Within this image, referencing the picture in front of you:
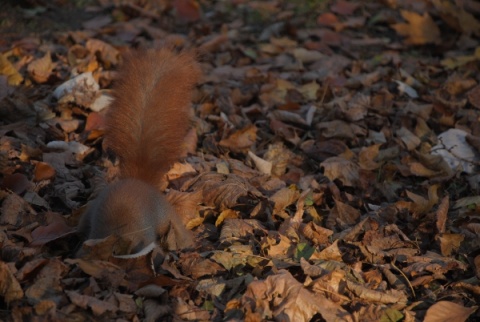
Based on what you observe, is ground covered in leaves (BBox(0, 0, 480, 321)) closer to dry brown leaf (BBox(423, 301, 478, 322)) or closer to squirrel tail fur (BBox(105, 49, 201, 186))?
dry brown leaf (BBox(423, 301, 478, 322))

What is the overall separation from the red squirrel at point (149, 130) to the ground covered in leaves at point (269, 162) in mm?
160

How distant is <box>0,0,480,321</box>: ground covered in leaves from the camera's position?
275 centimetres

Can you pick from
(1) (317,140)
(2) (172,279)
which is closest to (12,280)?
(2) (172,279)

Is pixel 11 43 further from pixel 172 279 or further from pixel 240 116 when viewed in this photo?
pixel 172 279

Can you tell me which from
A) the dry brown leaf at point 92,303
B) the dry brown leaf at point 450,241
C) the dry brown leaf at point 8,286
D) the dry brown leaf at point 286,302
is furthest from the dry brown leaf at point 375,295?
the dry brown leaf at point 8,286

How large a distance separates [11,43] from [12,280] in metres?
2.70

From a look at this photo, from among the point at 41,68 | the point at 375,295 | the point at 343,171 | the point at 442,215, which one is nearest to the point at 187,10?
the point at 41,68

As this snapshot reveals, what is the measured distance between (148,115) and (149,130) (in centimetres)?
7

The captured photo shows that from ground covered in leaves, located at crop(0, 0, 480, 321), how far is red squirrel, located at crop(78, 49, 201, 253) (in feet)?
0.52

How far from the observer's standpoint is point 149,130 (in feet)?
10.5

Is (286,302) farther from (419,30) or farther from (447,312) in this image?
(419,30)

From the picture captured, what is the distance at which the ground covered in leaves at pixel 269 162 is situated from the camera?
2.75m

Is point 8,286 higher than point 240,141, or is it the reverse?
point 8,286

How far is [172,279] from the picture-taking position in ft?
9.09
